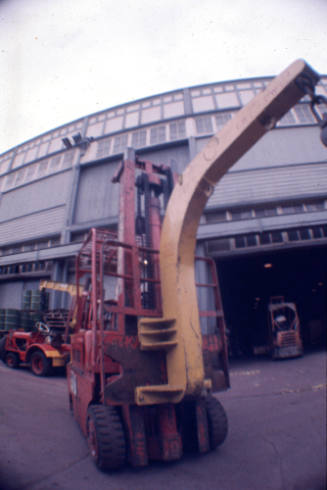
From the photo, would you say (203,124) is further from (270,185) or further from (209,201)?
(270,185)

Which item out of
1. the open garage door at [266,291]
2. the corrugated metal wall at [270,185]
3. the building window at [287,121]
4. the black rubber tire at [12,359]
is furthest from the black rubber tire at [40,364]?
the building window at [287,121]

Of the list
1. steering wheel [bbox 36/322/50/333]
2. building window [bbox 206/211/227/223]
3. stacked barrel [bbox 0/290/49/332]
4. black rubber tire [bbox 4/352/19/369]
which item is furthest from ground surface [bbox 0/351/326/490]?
building window [bbox 206/211/227/223]

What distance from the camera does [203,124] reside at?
1908cm

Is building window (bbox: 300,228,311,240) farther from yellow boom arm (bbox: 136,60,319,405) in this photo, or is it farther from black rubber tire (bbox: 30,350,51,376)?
black rubber tire (bbox: 30,350,51,376)

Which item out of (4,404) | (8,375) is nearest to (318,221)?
(4,404)

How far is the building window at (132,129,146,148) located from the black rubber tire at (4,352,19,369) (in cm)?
1495

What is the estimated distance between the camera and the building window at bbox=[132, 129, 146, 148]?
19.5 meters

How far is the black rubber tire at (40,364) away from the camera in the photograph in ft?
31.8

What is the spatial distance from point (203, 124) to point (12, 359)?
18.0 meters

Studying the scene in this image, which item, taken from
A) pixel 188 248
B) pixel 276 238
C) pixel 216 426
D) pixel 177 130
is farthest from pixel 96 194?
pixel 216 426

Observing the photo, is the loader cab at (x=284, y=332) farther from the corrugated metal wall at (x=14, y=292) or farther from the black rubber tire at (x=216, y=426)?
the corrugated metal wall at (x=14, y=292)

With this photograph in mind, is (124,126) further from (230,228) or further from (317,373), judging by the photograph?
(317,373)

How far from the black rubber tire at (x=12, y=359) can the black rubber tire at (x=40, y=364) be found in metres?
1.22

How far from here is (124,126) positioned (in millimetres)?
20906
